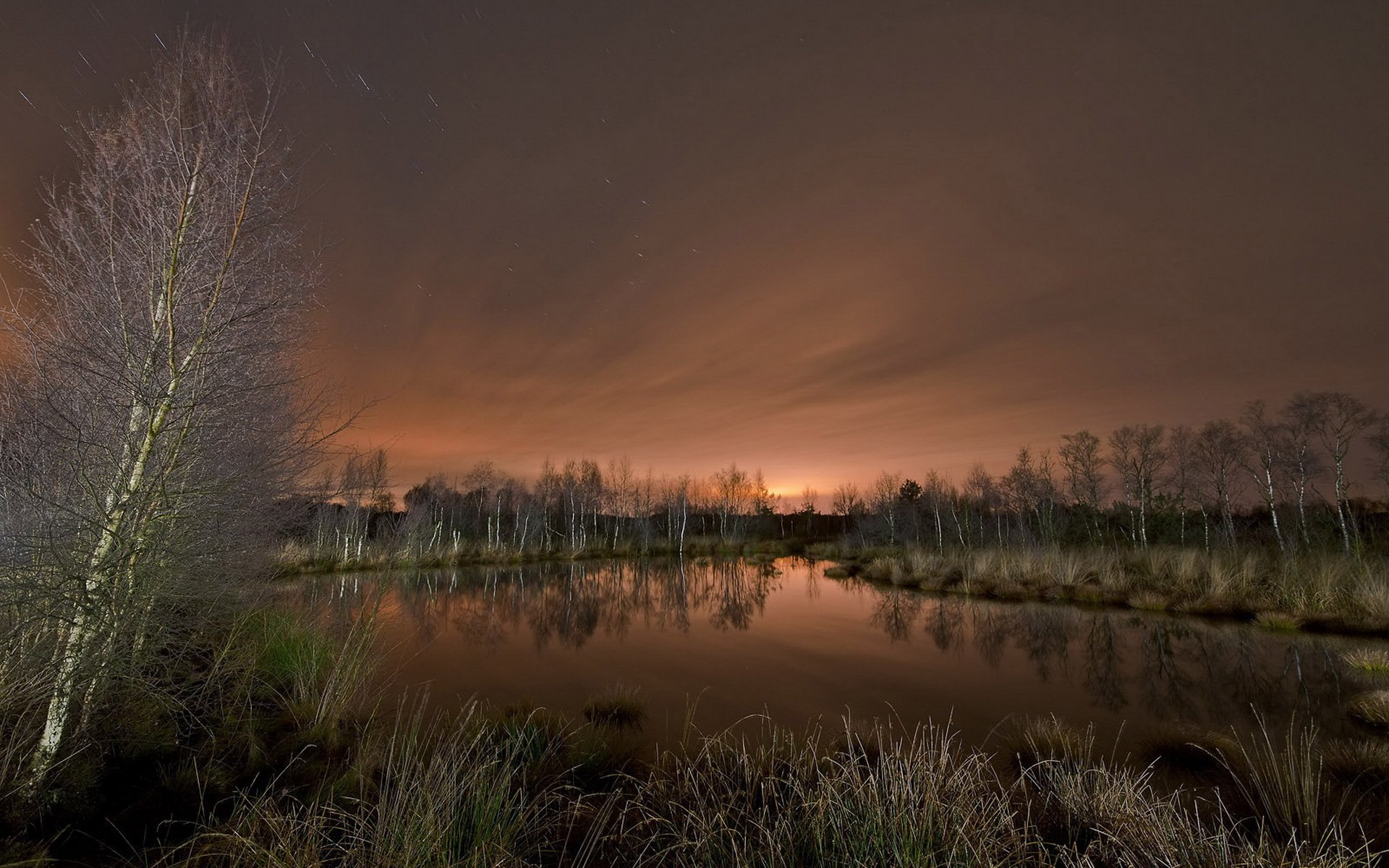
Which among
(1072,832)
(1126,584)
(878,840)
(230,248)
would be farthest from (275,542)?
(1126,584)

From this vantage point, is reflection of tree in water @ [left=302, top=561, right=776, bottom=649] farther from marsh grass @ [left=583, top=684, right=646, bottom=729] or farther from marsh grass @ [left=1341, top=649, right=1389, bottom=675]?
marsh grass @ [left=1341, top=649, right=1389, bottom=675]

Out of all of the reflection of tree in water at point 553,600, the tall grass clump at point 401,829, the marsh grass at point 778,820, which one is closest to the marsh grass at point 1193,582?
the reflection of tree in water at point 553,600

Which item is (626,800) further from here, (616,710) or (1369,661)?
(1369,661)

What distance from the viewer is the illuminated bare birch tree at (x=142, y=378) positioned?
3574 mm

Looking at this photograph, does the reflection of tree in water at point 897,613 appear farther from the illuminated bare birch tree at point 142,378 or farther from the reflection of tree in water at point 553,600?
the illuminated bare birch tree at point 142,378

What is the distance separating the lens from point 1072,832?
3.56 m

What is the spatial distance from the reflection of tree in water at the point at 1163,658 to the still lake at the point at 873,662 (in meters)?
0.04

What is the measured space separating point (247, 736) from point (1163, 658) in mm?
13206

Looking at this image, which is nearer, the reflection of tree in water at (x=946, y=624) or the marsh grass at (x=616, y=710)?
the marsh grass at (x=616, y=710)

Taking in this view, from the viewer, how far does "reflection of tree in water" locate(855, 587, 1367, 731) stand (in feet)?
23.1

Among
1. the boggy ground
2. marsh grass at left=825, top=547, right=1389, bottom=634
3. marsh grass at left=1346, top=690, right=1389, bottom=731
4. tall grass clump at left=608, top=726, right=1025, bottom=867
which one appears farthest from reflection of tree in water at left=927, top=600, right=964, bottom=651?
tall grass clump at left=608, top=726, right=1025, bottom=867

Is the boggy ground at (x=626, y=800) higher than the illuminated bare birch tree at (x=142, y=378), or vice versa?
the illuminated bare birch tree at (x=142, y=378)

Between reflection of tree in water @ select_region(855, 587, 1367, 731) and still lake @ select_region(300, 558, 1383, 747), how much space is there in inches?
1.7

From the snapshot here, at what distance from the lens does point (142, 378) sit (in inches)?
149
